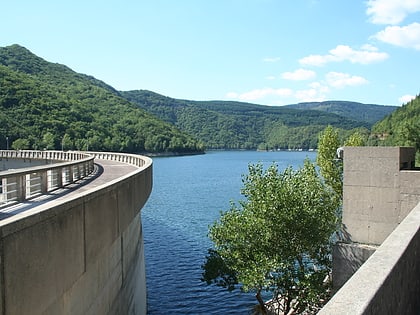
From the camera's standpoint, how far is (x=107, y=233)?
31.1 ft

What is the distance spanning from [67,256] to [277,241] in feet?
36.0

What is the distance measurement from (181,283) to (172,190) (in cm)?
4314

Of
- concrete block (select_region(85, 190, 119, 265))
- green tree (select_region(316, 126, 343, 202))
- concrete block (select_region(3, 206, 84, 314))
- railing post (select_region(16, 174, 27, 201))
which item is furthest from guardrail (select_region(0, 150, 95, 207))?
green tree (select_region(316, 126, 343, 202))

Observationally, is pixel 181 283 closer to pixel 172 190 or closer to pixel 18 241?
pixel 18 241

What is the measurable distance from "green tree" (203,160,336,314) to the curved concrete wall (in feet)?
18.7

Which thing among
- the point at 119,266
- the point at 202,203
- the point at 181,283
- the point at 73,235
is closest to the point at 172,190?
the point at 202,203

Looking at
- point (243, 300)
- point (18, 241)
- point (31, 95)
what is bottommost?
point (243, 300)

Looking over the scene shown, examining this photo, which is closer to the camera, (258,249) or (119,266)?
(119,266)

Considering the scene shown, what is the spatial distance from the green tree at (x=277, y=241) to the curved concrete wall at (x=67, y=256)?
5714 mm

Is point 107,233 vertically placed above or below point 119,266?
above

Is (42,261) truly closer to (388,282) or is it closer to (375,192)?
(388,282)

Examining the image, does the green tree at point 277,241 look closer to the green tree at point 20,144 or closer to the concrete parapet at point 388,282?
the concrete parapet at point 388,282

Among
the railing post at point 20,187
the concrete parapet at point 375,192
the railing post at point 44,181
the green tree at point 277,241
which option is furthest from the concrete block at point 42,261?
the concrete parapet at point 375,192

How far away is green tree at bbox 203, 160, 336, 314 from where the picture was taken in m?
16.2
